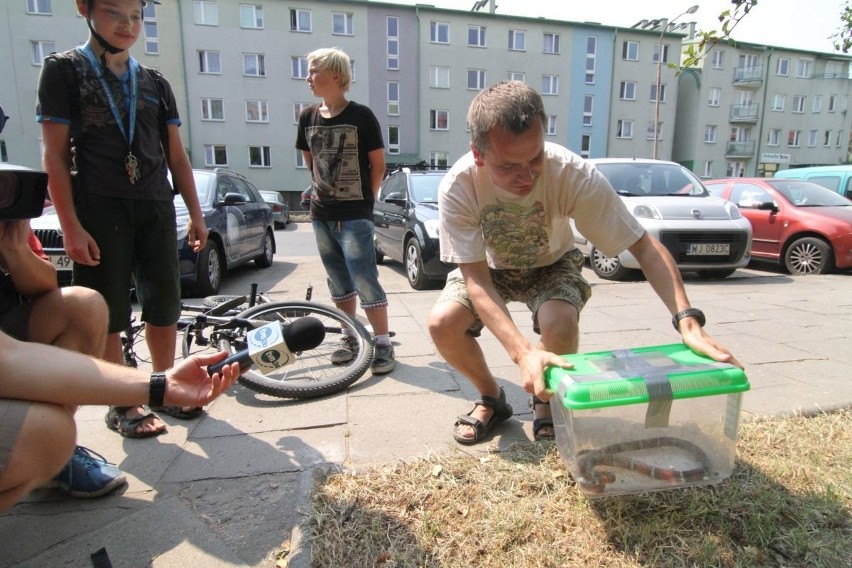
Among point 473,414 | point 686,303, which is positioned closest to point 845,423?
point 686,303

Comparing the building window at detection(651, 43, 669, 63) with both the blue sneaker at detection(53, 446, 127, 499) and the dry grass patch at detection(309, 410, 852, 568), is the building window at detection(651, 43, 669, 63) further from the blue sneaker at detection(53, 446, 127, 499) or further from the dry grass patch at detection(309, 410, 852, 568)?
the blue sneaker at detection(53, 446, 127, 499)

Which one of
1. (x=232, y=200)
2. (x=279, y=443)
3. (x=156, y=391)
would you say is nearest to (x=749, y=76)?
(x=232, y=200)

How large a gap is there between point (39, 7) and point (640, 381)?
38.1 m

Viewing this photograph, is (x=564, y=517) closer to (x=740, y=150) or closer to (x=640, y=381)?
(x=640, y=381)

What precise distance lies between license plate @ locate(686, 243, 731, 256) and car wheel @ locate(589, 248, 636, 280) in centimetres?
84

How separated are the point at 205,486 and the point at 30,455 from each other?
85cm

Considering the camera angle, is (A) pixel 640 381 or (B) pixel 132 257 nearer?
(A) pixel 640 381

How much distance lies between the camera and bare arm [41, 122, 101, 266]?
2.28 meters

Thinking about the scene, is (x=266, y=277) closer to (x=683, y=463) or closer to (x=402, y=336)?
(x=402, y=336)

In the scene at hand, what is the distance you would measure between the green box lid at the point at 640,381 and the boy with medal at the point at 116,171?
203cm

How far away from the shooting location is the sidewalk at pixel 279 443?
5.91 ft

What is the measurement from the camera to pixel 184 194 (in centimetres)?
283

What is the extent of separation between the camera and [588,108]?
3734 cm

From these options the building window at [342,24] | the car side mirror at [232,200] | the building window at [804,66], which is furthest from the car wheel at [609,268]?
the building window at [804,66]
